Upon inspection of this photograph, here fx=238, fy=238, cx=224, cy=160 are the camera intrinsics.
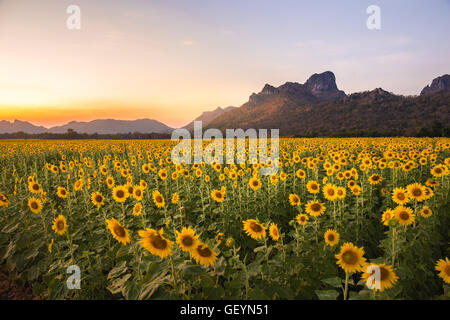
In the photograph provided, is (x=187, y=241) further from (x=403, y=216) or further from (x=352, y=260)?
(x=403, y=216)

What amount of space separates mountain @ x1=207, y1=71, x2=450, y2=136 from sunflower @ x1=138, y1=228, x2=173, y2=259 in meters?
40.4

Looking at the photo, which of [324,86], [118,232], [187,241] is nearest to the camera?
[187,241]

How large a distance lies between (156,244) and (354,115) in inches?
3306

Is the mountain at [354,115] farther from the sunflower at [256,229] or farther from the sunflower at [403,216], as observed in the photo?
the sunflower at [256,229]

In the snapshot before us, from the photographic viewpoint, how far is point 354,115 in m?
74.0

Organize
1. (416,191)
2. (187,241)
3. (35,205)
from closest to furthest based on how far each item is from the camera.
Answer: (187,241)
(35,205)
(416,191)

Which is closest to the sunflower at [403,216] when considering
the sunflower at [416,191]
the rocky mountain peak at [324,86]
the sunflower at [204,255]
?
the sunflower at [416,191]

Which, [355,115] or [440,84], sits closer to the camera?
[355,115]

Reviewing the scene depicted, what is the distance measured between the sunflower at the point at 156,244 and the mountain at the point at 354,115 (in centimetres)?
4043

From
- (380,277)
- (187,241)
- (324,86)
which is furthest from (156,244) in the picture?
(324,86)

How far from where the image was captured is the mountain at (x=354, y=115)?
2199 inches

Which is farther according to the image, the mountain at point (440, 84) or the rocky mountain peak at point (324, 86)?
the rocky mountain peak at point (324, 86)

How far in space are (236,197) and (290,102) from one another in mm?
122985
